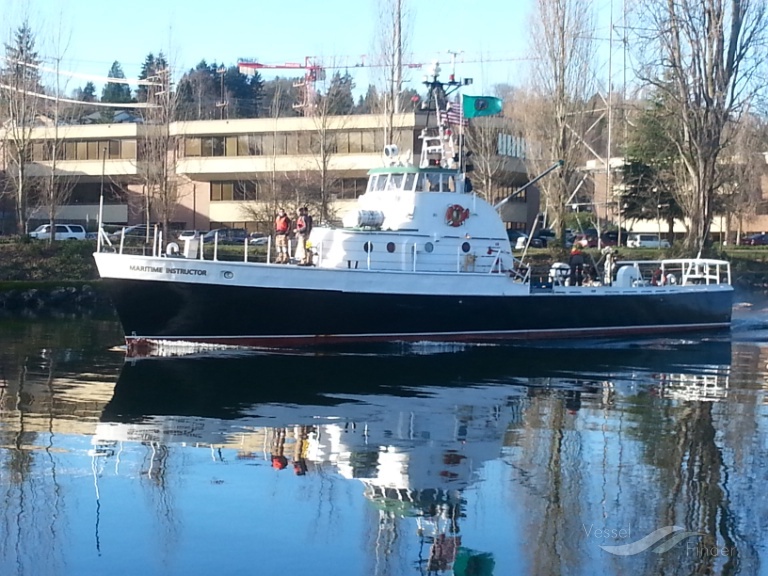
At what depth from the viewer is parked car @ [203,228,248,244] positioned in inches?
2091

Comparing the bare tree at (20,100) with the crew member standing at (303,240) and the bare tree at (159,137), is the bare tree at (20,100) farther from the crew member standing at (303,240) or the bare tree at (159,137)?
the crew member standing at (303,240)

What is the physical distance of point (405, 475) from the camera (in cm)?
1252

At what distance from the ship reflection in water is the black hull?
3483 millimetres

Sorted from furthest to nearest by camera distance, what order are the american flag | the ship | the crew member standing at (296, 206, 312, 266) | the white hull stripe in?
the american flag
the crew member standing at (296, 206, 312, 266)
the white hull stripe
the ship

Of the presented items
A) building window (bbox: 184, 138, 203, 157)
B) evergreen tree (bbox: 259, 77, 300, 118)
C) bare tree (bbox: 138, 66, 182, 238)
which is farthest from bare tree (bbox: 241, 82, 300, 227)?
evergreen tree (bbox: 259, 77, 300, 118)

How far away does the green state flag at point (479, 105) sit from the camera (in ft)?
93.0

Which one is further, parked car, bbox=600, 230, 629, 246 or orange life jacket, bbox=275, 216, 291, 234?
parked car, bbox=600, 230, 629, 246

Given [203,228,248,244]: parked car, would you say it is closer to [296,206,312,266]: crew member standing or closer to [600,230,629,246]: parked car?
[600,230,629,246]: parked car

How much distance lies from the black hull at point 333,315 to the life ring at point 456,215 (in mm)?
1974

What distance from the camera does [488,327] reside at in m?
27.5

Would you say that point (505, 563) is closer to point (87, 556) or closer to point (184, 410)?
point (87, 556)

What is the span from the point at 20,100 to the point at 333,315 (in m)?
26.9

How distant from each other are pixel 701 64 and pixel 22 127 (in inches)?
1142

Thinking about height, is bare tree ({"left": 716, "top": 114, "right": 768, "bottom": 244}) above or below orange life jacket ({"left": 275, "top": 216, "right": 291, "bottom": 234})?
above
